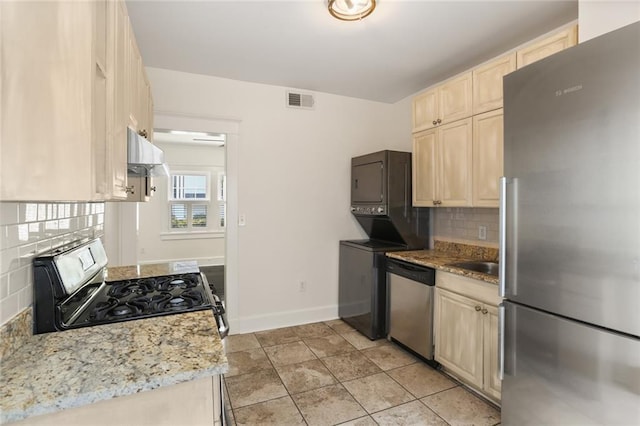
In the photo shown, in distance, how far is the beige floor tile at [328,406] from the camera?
6.73ft

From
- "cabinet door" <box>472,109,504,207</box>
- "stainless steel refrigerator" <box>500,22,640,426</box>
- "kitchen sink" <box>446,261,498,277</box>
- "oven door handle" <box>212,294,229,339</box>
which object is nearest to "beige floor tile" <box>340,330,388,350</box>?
"kitchen sink" <box>446,261,498,277</box>

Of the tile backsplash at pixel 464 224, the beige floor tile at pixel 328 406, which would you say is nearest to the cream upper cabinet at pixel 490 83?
the tile backsplash at pixel 464 224

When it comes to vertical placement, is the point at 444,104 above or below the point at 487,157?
above

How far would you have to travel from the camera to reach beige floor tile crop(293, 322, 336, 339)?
336cm

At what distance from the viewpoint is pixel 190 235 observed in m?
6.73

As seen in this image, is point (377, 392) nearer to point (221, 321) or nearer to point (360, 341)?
point (360, 341)

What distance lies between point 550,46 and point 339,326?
10.1 ft

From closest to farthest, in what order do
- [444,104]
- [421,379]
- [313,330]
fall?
[421,379] → [444,104] → [313,330]

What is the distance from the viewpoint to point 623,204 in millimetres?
1253

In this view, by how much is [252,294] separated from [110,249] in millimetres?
1406

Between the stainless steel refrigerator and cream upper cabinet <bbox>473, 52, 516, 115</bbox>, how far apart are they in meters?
0.69

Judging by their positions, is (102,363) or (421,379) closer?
(102,363)

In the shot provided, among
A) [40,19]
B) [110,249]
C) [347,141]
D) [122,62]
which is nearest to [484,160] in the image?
[347,141]

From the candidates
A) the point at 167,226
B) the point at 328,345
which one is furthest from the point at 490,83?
the point at 167,226
